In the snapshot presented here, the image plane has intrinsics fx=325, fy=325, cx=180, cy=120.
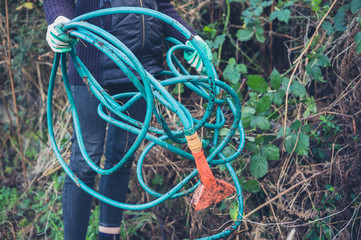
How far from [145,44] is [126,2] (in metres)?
0.17

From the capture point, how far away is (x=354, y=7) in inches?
64.9

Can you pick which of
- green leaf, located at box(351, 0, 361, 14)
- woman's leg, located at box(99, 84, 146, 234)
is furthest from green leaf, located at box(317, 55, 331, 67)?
woman's leg, located at box(99, 84, 146, 234)

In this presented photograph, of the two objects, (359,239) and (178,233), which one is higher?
(359,239)

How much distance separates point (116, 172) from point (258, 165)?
2.21 feet

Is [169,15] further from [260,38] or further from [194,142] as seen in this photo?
[260,38]

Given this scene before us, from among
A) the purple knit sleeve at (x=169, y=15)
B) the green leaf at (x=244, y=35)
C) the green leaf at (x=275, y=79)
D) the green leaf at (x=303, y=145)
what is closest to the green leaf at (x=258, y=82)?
the green leaf at (x=275, y=79)

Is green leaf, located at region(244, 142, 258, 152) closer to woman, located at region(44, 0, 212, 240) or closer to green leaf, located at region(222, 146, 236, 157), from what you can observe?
green leaf, located at region(222, 146, 236, 157)

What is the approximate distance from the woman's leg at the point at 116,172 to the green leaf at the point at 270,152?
0.62 metres

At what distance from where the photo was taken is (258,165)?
1567 mm

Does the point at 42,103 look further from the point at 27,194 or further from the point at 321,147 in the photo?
the point at 321,147

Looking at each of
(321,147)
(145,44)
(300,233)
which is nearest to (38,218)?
(145,44)

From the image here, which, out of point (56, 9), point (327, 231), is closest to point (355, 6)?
point (327, 231)

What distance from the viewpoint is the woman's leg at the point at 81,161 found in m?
1.32

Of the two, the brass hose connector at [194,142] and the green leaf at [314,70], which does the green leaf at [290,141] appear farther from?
the brass hose connector at [194,142]
